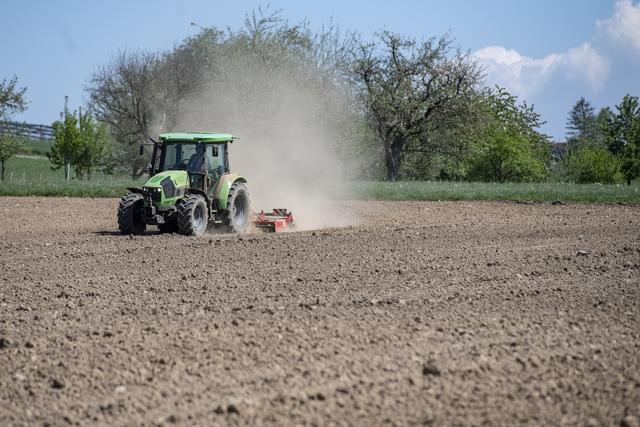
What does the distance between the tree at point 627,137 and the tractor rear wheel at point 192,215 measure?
4572 cm

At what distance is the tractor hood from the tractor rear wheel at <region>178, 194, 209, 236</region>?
12.6 inches

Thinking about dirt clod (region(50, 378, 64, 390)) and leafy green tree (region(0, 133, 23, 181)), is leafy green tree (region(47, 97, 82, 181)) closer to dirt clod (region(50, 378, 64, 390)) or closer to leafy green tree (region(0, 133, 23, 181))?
leafy green tree (region(0, 133, 23, 181))

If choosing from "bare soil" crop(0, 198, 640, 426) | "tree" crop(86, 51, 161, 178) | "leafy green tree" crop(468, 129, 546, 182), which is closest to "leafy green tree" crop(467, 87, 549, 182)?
"leafy green tree" crop(468, 129, 546, 182)

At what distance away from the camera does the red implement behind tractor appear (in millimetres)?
18081

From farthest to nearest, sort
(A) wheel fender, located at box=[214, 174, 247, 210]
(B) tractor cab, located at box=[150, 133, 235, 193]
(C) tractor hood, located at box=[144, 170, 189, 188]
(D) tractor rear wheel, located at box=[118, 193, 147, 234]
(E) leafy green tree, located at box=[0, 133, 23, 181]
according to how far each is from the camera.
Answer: (E) leafy green tree, located at box=[0, 133, 23, 181] → (A) wheel fender, located at box=[214, 174, 247, 210] → (B) tractor cab, located at box=[150, 133, 235, 193] → (D) tractor rear wheel, located at box=[118, 193, 147, 234] → (C) tractor hood, located at box=[144, 170, 189, 188]

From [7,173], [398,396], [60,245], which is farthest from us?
[7,173]

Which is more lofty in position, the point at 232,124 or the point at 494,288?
the point at 232,124

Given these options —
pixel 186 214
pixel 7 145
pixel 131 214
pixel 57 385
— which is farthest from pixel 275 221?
pixel 7 145

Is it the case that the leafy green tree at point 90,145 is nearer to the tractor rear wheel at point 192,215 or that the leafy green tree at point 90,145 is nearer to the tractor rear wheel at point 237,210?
the tractor rear wheel at point 237,210

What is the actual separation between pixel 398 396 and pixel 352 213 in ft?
57.0

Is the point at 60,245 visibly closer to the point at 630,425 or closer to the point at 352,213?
the point at 352,213

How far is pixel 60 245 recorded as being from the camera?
1513cm

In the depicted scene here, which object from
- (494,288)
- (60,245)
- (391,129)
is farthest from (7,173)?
(494,288)

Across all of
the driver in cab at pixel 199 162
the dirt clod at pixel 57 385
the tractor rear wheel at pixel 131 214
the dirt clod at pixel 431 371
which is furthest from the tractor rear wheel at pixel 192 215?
the dirt clod at pixel 431 371
